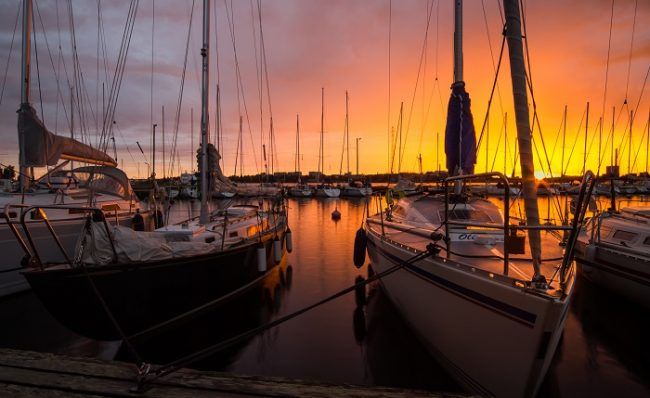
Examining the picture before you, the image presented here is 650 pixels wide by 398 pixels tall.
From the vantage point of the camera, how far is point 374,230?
10.7m

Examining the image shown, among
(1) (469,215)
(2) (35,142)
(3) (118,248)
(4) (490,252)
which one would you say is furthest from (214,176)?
(4) (490,252)

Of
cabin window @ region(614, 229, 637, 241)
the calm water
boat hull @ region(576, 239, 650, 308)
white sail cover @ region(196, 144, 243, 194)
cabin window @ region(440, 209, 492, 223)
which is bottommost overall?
the calm water

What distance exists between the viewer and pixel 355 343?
7.52 m

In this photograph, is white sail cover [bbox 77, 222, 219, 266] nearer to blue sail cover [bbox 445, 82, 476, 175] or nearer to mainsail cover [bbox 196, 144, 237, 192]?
mainsail cover [bbox 196, 144, 237, 192]

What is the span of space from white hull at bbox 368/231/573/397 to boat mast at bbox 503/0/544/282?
621 mm

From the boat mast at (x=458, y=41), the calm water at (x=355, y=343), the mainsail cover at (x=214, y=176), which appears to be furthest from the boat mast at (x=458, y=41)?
the mainsail cover at (x=214, y=176)

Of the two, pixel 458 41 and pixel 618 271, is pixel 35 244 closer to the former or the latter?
pixel 458 41

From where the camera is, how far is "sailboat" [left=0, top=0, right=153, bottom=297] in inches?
387

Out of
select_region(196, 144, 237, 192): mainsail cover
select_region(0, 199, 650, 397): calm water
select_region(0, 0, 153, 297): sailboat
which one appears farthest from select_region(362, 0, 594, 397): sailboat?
Answer: select_region(0, 0, 153, 297): sailboat

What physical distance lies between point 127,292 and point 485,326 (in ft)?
18.1

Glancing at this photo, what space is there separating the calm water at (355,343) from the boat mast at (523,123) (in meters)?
1.80

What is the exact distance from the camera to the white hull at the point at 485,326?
4098 millimetres

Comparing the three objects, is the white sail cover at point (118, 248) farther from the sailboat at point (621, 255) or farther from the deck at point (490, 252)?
the sailboat at point (621, 255)

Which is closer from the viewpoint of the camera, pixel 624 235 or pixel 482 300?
pixel 482 300
